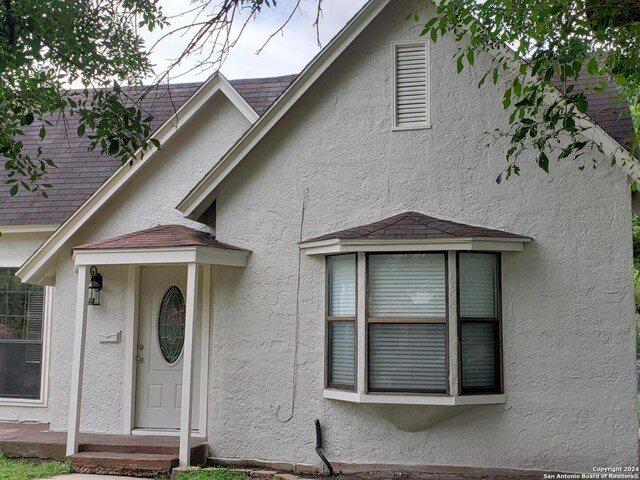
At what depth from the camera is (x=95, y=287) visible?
10516 millimetres

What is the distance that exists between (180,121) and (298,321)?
3845 millimetres

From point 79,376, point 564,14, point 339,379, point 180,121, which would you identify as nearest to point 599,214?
point 564,14

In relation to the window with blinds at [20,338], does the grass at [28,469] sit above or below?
below

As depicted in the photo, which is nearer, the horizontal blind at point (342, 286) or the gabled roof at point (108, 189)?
the horizontal blind at point (342, 286)

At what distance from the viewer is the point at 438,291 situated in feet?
27.7

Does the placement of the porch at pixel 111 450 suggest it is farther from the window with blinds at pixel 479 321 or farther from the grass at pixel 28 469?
the window with blinds at pixel 479 321

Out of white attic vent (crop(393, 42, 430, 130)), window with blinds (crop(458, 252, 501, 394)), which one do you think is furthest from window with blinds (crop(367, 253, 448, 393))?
white attic vent (crop(393, 42, 430, 130))

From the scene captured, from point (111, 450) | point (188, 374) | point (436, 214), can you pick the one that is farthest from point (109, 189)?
point (436, 214)

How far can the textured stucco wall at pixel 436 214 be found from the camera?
8.24 metres

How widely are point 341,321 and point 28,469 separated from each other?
4267 millimetres

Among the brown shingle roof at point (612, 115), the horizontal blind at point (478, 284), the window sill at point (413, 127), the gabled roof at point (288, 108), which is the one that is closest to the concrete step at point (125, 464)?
the gabled roof at point (288, 108)

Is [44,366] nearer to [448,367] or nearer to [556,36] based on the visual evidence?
[448,367]

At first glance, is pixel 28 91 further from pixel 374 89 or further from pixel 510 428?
pixel 510 428

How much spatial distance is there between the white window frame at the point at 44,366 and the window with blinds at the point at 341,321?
5.08 meters
